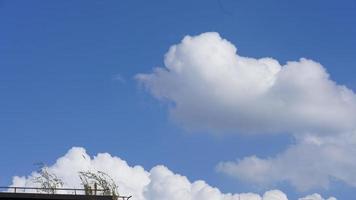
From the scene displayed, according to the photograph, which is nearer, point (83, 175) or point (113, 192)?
point (113, 192)

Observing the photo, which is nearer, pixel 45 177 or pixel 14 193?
pixel 14 193

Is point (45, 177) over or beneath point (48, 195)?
over

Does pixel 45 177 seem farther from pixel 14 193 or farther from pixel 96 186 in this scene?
pixel 14 193

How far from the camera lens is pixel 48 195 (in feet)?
176

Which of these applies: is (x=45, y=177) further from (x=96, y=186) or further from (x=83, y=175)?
(x=96, y=186)

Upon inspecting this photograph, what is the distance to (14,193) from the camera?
175 feet

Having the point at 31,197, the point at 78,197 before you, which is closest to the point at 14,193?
the point at 31,197

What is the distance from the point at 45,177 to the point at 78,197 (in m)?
14.8

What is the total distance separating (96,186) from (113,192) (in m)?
2.16

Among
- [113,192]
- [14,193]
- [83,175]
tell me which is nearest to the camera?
[14,193]

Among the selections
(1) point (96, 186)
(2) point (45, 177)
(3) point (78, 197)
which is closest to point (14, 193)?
(3) point (78, 197)

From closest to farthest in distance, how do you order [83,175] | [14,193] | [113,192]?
1. [14,193]
2. [113,192]
3. [83,175]

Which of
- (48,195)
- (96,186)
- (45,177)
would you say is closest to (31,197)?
(48,195)

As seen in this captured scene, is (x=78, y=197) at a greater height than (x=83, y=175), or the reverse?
(x=83, y=175)
